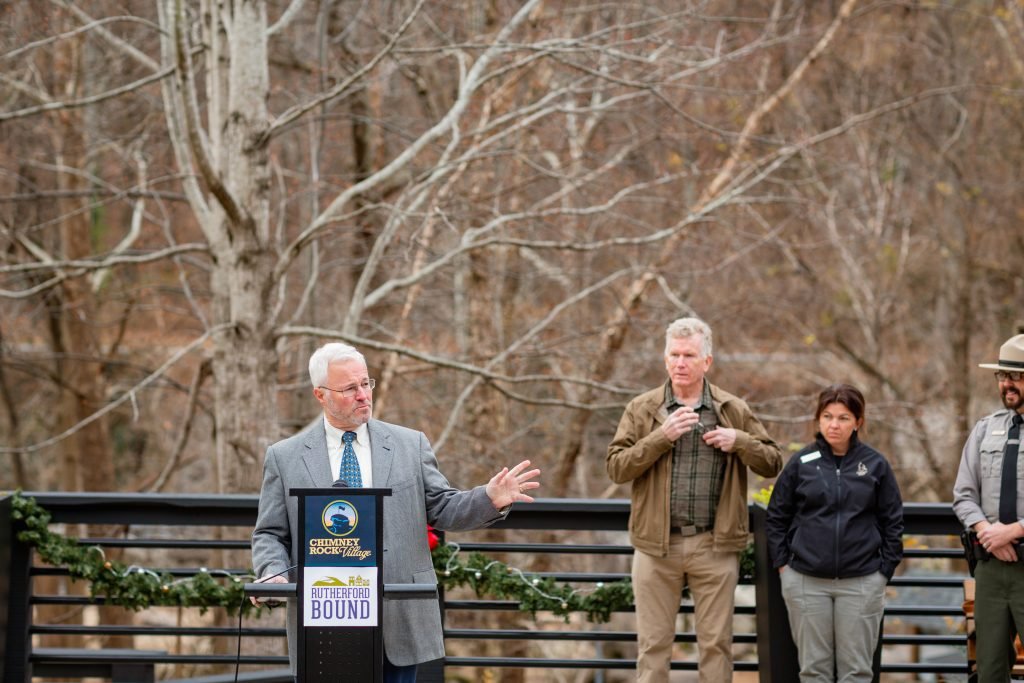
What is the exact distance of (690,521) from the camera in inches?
195

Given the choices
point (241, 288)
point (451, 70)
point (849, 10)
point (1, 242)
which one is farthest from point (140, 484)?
point (849, 10)

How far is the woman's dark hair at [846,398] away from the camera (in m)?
4.84

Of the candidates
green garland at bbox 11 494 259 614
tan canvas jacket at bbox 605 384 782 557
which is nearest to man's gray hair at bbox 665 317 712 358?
tan canvas jacket at bbox 605 384 782 557

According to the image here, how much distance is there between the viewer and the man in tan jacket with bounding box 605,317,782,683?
4.94 meters

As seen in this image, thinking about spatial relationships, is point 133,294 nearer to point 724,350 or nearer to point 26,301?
point 26,301

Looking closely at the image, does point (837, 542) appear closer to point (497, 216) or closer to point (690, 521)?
point (690, 521)

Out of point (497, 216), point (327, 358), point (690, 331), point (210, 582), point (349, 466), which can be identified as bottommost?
Answer: point (210, 582)

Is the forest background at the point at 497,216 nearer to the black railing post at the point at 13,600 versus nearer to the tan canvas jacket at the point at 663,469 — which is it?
the black railing post at the point at 13,600

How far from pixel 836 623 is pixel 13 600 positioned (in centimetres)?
370

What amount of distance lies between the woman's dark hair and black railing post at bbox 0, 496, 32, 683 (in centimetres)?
364

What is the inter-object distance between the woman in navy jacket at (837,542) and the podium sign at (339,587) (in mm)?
2295

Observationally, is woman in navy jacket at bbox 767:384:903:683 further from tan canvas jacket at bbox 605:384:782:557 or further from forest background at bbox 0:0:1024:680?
forest background at bbox 0:0:1024:680

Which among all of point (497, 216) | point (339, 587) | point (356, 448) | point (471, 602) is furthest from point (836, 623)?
point (497, 216)

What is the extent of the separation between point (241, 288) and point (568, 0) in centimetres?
513
